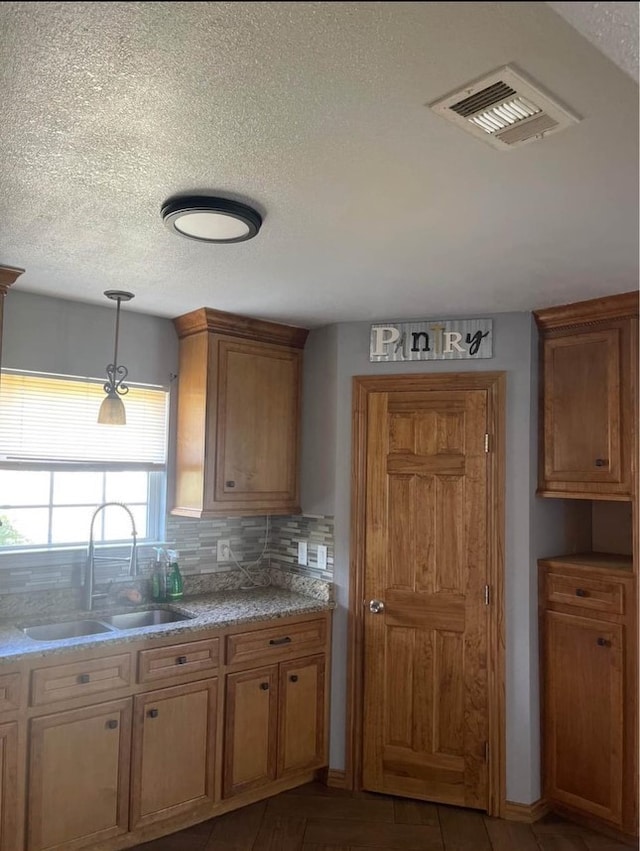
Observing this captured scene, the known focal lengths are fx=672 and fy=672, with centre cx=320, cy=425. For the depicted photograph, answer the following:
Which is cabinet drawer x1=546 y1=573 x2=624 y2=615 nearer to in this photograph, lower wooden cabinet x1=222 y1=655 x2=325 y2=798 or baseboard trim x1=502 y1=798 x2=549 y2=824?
baseboard trim x1=502 y1=798 x2=549 y2=824

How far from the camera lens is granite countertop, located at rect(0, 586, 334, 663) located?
8.52 feet

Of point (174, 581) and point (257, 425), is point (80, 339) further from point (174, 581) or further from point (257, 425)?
point (174, 581)

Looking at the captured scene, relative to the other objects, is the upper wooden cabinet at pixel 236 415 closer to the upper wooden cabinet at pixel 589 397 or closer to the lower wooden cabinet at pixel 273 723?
the lower wooden cabinet at pixel 273 723

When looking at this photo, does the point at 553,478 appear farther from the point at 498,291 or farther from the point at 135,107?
the point at 135,107

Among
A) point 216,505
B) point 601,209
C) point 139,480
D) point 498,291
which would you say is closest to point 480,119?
point 601,209

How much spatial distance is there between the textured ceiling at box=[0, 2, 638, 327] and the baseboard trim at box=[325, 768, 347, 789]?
2.39 m

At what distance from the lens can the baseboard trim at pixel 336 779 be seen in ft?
11.0

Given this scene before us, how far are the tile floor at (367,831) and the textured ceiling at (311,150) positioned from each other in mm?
2369

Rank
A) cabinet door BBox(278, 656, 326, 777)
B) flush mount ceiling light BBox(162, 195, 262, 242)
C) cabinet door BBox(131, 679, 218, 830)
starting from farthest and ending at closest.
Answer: cabinet door BBox(278, 656, 326, 777) → cabinet door BBox(131, 679, 218, 830) → flush mount ceiling light BBox(162, 195, 262, 242)

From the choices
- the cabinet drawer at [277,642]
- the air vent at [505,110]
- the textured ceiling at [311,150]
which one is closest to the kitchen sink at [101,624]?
the cabinet drawer at [277,642]

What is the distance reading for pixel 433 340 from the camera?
3.36 metres

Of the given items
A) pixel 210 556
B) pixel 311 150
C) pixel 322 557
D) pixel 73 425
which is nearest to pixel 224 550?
pixel 210 556

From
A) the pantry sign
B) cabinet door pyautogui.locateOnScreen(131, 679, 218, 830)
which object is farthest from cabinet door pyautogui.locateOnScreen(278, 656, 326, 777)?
the pantry sign

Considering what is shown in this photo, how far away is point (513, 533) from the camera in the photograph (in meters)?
3.18
